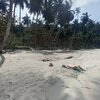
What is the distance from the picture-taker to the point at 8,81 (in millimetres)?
10008

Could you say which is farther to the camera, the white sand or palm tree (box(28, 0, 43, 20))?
palm tree (box(28, 0, 43, 20))

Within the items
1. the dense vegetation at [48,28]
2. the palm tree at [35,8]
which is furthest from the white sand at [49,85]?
the palm tree at [35,8]

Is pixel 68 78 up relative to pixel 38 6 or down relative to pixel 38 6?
down

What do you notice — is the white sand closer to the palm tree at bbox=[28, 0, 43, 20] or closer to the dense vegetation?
the dense vegetation

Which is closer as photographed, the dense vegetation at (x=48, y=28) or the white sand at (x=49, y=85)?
the white sand at (x=49, y=85)

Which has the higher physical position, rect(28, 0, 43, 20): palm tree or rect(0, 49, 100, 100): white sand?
rect(28, 0, 43, 20): palm tree

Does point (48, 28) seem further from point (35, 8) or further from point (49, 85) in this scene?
point (49, 85)

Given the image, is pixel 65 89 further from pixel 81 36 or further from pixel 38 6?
pixel 81 36

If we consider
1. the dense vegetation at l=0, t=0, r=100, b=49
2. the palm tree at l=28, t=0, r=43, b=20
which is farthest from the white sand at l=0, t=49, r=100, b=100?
the palm tree at l=28, t=0, r=43, b=20

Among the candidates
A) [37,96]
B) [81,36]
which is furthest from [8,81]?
[81,36]

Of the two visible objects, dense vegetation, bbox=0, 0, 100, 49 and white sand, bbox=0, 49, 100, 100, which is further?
dense vegetation, bbox=0, 0, 100, 49

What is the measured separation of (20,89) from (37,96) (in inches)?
37.1

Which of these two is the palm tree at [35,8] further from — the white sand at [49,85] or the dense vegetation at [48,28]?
the white sand at [49,85]

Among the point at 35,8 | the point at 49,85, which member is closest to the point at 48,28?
the point at 35,8
